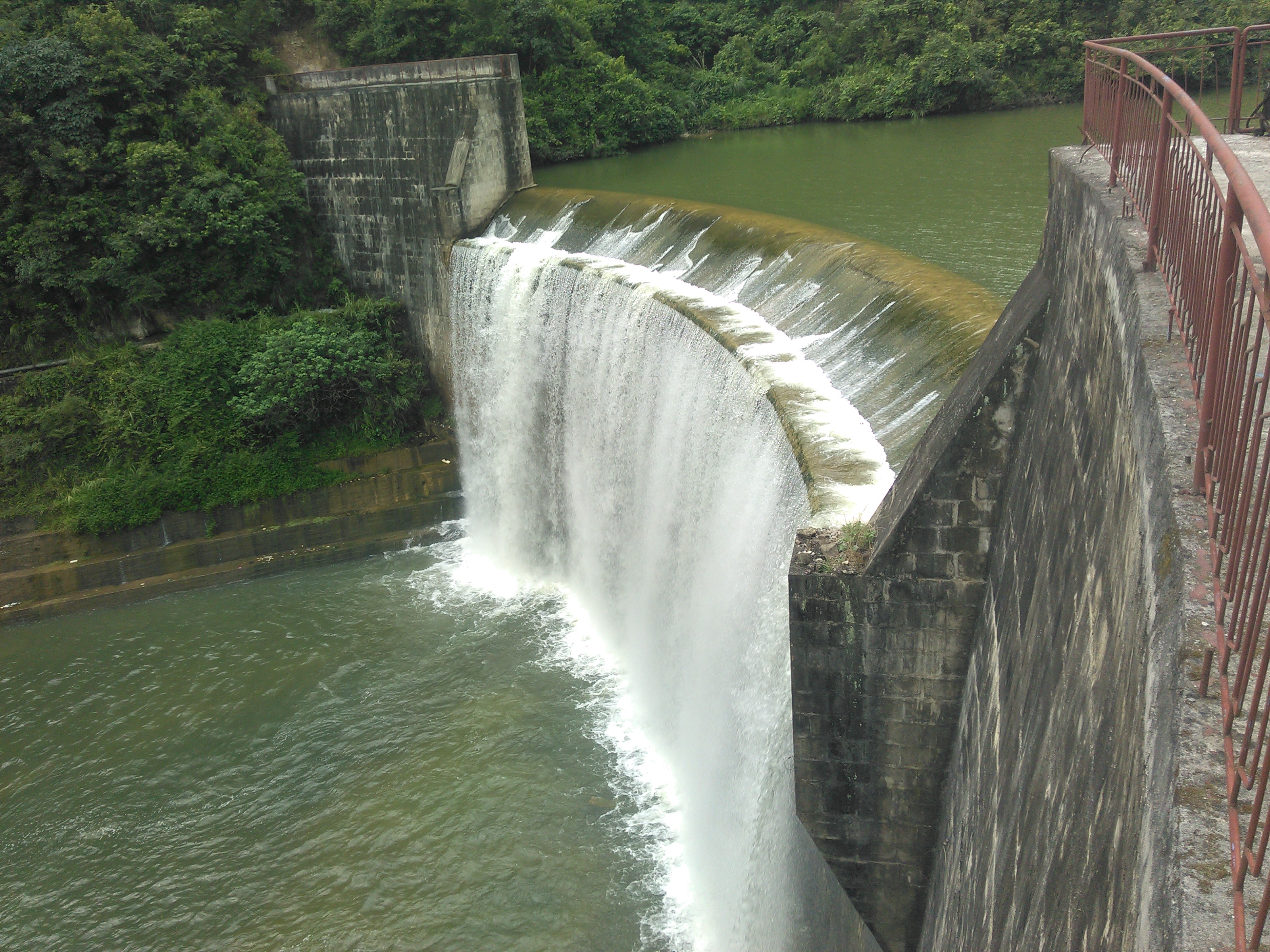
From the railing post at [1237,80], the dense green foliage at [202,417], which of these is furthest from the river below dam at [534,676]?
the railing post at [1237,80]

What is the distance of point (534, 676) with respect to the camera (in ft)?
40.9

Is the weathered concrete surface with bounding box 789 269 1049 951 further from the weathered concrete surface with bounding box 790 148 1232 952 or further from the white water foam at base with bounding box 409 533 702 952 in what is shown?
the white water foam at base with bounding box 409 533 702 952

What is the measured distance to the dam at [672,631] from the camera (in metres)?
4.27

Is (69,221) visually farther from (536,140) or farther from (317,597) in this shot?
(536,140)

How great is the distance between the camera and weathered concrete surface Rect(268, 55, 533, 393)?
17.2 metres

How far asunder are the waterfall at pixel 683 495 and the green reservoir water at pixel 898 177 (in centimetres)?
344

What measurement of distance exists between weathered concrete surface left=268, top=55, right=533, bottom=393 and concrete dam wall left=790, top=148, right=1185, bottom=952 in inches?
482

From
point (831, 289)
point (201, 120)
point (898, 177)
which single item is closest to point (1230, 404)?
point (831, 289)

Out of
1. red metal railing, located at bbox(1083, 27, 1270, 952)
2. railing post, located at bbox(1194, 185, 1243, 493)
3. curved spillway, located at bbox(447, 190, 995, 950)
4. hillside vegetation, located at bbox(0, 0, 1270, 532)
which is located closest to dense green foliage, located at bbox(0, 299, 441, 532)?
hillside vegetation, located at bbox(0, 0, 1270, 532)

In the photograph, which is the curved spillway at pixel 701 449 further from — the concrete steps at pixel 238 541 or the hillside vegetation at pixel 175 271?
the hillside vegetation at pixel 175 271

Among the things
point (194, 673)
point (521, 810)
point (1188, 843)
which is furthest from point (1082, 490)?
point (194, 673)

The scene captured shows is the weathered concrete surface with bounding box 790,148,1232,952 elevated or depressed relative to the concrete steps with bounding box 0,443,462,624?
elevated

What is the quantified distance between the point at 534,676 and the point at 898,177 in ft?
35.2

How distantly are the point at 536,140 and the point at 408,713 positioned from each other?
50.7ft
